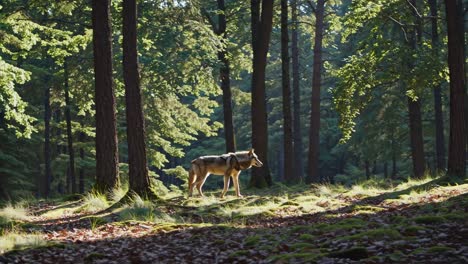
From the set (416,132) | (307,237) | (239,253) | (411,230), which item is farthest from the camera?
(416,132)

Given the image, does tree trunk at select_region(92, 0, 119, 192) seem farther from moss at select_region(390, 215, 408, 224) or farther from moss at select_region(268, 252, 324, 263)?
moss at select_region(268, 252, 324, 263)

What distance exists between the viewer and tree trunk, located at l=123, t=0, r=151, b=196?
13.6m

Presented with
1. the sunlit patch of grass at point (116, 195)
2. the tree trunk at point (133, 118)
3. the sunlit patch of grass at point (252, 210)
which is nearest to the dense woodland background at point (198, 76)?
the tree trunk at point (133, 118)

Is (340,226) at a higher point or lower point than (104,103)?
lower

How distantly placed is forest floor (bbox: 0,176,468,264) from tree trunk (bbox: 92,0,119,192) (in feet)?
2.75

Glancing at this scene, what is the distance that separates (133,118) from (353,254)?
25.5ft

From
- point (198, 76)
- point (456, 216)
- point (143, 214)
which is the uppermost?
point (198, 76)

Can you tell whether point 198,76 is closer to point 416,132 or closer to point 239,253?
point 416,132

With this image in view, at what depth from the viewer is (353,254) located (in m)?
7.21

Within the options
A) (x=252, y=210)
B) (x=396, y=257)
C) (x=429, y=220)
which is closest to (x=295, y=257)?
(x=396, y=257)

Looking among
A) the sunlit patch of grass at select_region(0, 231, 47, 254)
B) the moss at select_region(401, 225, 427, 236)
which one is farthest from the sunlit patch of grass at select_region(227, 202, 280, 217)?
the sunlit patch of grass at select_region(0, 231, 47, 254)

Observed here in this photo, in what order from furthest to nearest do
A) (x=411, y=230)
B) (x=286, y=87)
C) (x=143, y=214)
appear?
1. (x=286, y=87)
2. (x=143, y=214)
3. (x=411, y=230)

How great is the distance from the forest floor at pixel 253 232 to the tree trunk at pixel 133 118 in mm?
854

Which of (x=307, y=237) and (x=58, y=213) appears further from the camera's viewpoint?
(x=58, y=213)
